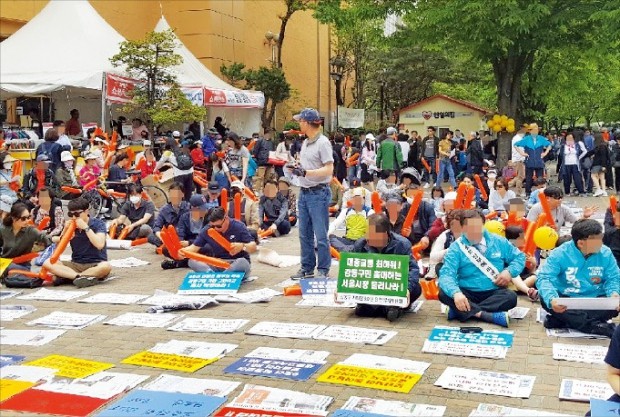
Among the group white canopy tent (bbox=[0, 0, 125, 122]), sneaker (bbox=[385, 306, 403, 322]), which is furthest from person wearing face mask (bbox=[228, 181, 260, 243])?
white canopy tent (bbox=[0, 0, 125, 122])

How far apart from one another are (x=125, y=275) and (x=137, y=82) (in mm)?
11344

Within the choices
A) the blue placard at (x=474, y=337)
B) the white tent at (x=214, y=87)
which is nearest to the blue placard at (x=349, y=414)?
the blue placard at (x=474, y=337)

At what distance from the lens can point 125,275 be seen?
32.8 ft

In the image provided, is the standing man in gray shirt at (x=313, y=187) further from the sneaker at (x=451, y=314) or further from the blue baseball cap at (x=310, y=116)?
the sneaker at (x=451, y=314)

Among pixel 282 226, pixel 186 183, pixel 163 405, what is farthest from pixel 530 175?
pixel 163 405

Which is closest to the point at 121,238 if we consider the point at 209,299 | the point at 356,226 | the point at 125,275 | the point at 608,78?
the point at 125,275

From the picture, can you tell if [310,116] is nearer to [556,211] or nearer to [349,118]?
[556,211]

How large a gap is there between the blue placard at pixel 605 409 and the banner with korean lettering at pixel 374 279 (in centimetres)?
333

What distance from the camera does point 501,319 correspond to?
22.4 feet

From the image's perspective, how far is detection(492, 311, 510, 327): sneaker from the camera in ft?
22.4

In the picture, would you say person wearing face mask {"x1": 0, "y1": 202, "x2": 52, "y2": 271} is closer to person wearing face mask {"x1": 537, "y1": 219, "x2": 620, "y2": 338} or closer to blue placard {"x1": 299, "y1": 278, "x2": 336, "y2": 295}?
blue placard {"x1": 299, "y1": 278, "x2": 336, "y2": 295}

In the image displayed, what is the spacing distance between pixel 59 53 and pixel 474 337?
1672cm

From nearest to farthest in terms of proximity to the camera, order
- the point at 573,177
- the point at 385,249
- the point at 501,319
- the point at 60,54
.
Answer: the point at 501,319 < the point at 385,249 < the point at 573,177 < the point at 60,54

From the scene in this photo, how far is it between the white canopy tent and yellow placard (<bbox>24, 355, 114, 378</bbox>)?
13905 millimetres
